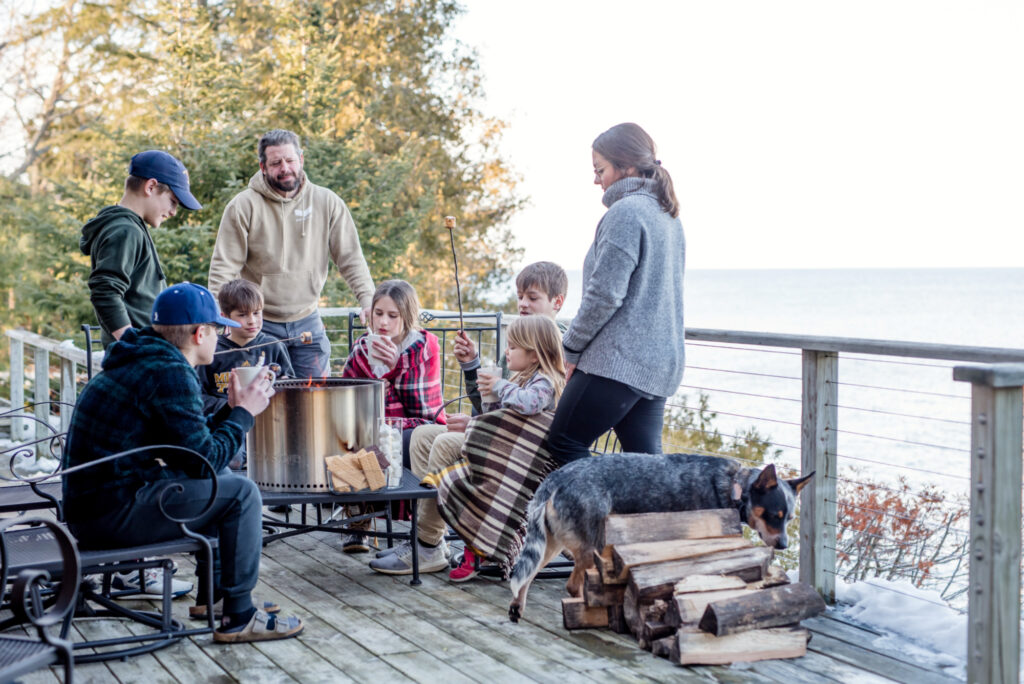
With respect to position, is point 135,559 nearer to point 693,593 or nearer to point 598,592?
point 598,592

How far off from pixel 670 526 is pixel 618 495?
180mm

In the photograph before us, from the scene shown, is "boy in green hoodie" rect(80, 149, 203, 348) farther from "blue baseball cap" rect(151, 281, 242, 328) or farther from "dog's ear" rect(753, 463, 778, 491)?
"dog's ear" rect(753, 463, 778, 491)

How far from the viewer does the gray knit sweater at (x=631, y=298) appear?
2896 mm

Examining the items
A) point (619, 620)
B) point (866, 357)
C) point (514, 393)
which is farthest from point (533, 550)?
point (866, 357)

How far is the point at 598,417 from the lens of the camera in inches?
117

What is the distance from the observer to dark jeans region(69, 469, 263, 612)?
248 cm

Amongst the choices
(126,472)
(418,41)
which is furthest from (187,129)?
(126,472)

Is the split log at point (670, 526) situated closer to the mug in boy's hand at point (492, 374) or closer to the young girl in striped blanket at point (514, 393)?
the young girl in striped blanket at point (514, 393)

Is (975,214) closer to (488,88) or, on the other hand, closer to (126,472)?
(488,88)

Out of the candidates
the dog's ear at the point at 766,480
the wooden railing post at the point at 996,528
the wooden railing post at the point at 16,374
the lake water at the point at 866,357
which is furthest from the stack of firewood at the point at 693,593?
the wooden railing post at the point at 16,374

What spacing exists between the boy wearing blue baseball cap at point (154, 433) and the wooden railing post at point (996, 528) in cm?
186

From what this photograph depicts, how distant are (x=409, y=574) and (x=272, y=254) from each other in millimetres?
1562

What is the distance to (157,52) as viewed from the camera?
42.5 feet

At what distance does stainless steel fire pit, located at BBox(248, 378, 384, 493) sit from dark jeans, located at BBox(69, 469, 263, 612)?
29cm
